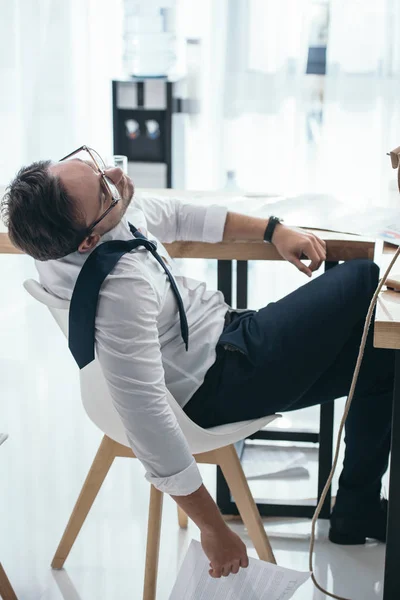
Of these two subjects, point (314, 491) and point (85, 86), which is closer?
point (314, 491)

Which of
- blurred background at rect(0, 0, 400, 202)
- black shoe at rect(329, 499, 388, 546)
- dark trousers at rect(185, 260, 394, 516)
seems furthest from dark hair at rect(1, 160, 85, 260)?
blurred background at rect(0, 0, 400, 202)

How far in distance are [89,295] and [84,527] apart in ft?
2.88

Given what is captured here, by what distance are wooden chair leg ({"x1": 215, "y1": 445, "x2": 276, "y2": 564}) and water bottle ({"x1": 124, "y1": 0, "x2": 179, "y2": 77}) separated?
2.93 meters

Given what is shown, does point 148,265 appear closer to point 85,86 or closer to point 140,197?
point 140,197

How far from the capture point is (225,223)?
1652 mm

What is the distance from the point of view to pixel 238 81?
12.8 ft

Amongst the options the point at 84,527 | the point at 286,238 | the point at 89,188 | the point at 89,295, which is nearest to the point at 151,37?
the point at 286,238

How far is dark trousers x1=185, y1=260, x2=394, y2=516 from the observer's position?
143 centimetres

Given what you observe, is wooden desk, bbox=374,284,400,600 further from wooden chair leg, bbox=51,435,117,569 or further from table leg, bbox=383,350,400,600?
wooden chair leg, bbox=51,435,117,569

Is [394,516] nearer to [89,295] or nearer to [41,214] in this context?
[89,295]

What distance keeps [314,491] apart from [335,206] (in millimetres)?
745

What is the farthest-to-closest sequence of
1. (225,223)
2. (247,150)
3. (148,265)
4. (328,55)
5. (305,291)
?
(247,150) < (328,55) < (225,223) < (305,291) < (148,265)

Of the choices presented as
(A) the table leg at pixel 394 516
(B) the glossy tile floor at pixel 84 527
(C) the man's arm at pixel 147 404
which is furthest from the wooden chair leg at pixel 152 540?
(A) the table leg at pixel 394 516

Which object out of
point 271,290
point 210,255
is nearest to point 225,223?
point 210,255
